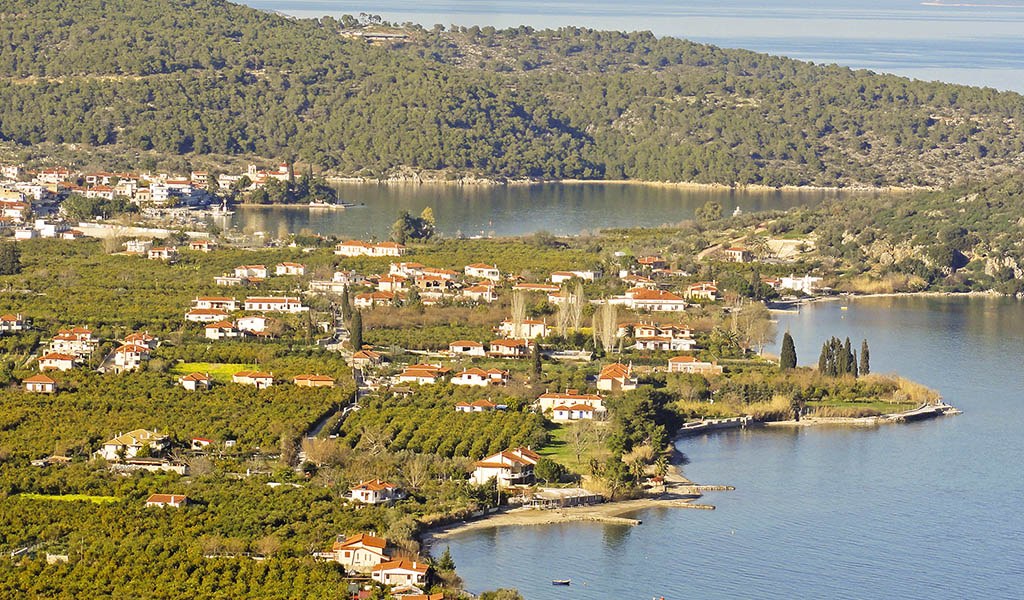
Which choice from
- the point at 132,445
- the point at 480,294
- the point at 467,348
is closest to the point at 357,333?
the point at 467,348

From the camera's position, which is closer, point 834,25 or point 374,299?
point 374,299

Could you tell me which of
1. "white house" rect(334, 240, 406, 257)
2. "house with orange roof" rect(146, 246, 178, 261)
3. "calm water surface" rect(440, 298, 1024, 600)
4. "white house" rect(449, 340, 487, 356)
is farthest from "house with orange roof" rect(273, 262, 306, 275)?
"calm water surface" rect(440, 298, 1024, 600)

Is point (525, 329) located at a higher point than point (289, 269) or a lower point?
lower

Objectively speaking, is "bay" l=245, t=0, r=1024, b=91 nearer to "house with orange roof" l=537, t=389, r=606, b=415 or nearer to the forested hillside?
the forested hillside

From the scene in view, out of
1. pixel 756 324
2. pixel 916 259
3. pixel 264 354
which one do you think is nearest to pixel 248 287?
pixel 264 354

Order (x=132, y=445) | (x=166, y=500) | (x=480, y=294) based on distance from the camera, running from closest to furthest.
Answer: (x=166, y=500)
(x=132, y=445)
(x=480, y=294)

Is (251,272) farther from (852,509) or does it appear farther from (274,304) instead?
(852,509)

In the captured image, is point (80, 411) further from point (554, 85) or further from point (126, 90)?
point (554, 85)

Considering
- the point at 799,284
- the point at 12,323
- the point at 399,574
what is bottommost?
the point at 399,574
